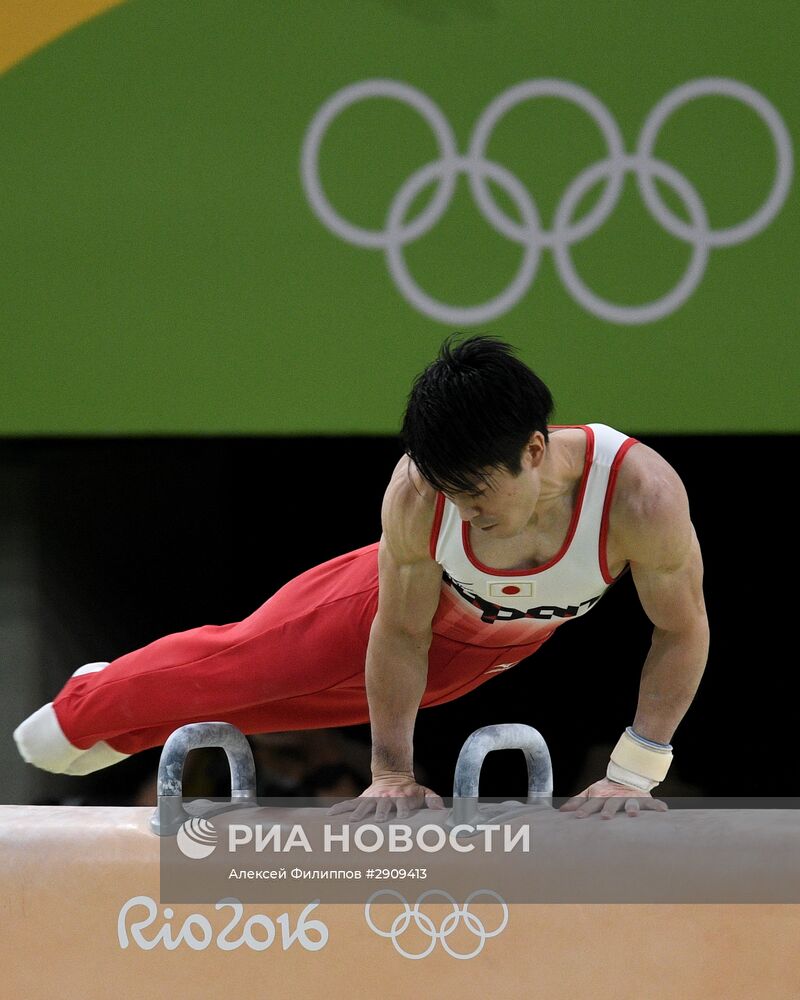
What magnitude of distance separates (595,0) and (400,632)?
2.22 m

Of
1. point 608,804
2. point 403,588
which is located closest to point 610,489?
point 403,588

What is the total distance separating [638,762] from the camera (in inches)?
71.2

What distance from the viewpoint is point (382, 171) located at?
3457 millimetres

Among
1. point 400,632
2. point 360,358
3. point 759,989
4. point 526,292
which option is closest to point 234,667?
point 400,632

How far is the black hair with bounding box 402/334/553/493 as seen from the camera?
1.64 m

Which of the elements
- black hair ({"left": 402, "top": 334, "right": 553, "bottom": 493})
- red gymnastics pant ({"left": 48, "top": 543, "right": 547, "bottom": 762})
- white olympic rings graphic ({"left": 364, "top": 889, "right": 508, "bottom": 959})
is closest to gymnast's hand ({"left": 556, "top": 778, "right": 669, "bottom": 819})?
white olympic rings graphic ({"left": 364, "top": 889, "right": 508, "bottom": 959})

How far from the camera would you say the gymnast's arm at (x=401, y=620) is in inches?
74.7

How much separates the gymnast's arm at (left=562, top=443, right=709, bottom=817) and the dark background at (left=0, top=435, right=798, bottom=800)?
1.85m

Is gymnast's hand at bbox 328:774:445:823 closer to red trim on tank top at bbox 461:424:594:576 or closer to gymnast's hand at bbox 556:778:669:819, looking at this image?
gymnast's hand at bbox 556:778:669:819

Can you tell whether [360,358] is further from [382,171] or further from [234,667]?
[234,667]

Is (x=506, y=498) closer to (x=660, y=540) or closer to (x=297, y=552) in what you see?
(x=660, y=540)

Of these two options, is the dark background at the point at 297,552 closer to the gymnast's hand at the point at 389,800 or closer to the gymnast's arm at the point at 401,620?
the gymnast's arm at the point at 401,620

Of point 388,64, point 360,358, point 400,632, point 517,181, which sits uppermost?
point 388,64

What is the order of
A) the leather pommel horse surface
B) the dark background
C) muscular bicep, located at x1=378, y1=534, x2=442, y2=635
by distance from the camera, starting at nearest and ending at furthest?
the leather pommel horse surface → muscular bicep, located at x1=378, y1=534, x2=442, y2=635 → the dark background
